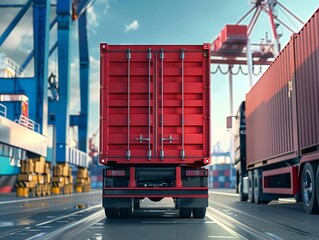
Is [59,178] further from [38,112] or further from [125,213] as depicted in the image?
[125,213]

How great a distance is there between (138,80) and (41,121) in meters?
30.0

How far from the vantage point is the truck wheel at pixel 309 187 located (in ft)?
39.8

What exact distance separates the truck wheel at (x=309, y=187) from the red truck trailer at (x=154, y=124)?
267 centimetres

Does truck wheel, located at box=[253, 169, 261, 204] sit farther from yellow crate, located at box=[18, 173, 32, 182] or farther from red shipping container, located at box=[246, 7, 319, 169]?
yellow crate, located at box=[18, 173, 32, 182]

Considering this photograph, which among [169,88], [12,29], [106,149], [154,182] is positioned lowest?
[154,182]

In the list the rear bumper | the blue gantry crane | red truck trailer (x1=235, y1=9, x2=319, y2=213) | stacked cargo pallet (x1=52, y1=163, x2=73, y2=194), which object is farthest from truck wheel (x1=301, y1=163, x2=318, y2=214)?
stacked cargo pallet (x1=52, y1=163, x2=73, y2=194)

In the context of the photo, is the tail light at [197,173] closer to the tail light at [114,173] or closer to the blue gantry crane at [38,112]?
the tail light at [114,173]

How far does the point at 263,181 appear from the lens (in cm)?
1814

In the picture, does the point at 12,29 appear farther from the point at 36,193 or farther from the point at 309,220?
the point at 309,220

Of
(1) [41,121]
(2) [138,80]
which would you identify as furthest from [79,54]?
(2) [138,80]

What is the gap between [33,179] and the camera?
3638 cm

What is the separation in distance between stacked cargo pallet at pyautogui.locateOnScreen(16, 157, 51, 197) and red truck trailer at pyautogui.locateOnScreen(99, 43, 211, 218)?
989 inches

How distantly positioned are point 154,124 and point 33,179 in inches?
1049

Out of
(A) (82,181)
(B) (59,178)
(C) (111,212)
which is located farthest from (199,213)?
(A) (82,181)
